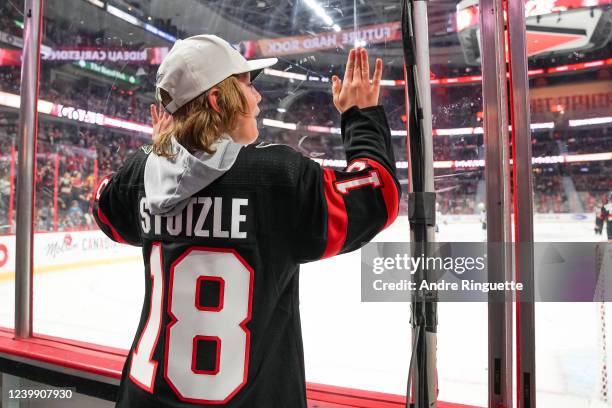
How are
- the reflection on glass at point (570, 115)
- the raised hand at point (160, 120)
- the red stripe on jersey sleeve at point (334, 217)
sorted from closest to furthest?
the red stripe on jersey sleeve at point (334, 217) < the raised hand at point (160, 120) < the reflection on glass at point (570, 115)

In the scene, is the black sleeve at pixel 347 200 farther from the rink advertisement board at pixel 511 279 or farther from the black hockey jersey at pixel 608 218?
the black hockey jersey at pixel 608 218

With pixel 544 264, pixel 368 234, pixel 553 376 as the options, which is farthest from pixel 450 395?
pixel 368 234

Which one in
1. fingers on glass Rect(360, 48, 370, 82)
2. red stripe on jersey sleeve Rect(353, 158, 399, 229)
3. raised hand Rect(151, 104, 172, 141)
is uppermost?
fingers on glass Rect(360, 48, 370, 82)

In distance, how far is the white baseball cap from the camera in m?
0.73

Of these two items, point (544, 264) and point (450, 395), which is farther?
point (450, 395)

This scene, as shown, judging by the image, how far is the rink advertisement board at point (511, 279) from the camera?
3.59 feet

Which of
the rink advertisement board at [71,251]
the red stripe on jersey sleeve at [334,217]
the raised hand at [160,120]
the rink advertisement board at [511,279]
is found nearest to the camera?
the red stripe on jersey sleeve at [334,217]

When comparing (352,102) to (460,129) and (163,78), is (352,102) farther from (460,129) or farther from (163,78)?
(460,129)

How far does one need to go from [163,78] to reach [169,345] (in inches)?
17.0

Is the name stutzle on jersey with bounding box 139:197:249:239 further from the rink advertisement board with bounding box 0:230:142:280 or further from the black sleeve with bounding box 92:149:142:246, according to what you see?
the rink advertisement board with bounding box 0:230:142:280

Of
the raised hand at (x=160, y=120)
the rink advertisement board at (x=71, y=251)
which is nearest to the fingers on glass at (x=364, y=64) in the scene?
the raised hand at (x=160, y=120)

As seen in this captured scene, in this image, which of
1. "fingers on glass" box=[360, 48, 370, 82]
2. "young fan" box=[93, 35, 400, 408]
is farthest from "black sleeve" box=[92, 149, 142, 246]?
"fingers on glass" box=[360, 48, 370, 82]

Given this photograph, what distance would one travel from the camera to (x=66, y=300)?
3.11 m

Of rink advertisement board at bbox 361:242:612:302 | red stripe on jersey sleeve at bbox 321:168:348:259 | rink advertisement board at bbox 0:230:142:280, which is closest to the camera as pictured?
red stripe on jersey sleeve at bbox 321:168:348:259
